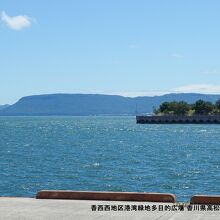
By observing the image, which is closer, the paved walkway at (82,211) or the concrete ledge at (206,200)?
the paved walkway at (82,211)

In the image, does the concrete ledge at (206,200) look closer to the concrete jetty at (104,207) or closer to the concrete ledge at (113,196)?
the concrete jetty at (104,207)

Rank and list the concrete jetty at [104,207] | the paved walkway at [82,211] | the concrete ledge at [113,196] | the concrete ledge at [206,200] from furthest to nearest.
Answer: the concrete ledge at [113,196] < the concrete ledge at [206,200] < the concrete jetty at [104,207] < the paved walkway at [82,211]

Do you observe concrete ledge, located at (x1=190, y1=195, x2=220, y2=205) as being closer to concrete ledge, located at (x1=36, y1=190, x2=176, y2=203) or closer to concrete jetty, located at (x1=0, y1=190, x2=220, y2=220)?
concrete jetty, located at (x1=0, y1=190, x2=220, y2=220)

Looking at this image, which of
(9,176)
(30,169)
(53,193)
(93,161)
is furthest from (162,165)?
(53,193)

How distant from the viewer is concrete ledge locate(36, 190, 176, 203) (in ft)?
58.3

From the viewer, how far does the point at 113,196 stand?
18156mm

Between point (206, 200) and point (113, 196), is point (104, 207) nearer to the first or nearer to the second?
point (113, 196)

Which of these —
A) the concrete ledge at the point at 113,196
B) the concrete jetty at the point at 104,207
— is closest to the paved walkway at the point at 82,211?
the concrete jetty at the point at 104,207

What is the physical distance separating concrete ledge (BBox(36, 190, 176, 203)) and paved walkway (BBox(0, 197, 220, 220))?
0.44 metres

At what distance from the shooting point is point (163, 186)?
41375 mm

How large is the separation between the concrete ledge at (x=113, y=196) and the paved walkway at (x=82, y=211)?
0.44m

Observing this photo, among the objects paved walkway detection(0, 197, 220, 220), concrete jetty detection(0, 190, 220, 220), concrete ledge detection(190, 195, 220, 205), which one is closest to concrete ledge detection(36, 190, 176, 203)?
concrete jetty detection(0, 190, 220, 220)

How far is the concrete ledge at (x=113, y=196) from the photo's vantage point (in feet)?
58.3

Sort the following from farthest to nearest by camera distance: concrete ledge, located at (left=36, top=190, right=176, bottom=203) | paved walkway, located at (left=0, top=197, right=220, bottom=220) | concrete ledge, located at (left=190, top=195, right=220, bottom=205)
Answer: concrete ledge, located at (left=36, top=190, right=176, bottom=203)
concrete ledge, located at (left=190, top=195, right=220, bottom=205)
paved walkway, located at (left=0, top=197, right=220, bottom=220)
